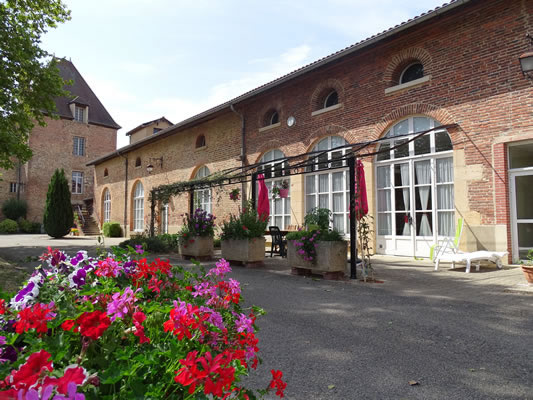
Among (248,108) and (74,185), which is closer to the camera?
(248,108)

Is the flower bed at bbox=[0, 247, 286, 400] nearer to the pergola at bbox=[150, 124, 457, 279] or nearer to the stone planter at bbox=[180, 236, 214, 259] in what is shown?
the pergola at bbox=[150, 124, 457, 279]

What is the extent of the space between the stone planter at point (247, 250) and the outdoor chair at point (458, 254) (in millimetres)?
3698

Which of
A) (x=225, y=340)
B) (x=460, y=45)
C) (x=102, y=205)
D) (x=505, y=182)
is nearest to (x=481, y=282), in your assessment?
(x=505, y=182)

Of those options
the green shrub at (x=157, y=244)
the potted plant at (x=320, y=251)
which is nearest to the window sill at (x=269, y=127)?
the green shrub at (x=157, y=244)

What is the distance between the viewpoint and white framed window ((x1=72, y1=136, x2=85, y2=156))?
30.5 metres

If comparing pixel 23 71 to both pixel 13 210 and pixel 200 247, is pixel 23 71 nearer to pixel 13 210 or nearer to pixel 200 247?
pixel 200 247

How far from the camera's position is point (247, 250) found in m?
8.27

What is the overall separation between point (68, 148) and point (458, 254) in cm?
3050

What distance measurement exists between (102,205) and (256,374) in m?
24.9

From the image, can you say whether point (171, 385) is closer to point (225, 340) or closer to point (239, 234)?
point (225, 340)

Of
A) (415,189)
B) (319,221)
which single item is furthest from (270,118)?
(319,221)

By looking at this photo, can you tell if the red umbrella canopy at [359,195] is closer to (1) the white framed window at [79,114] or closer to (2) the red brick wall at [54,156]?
(2) the red brick wall at [54,156]

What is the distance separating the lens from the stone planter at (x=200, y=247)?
945 cm

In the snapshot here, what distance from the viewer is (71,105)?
1209 inches
